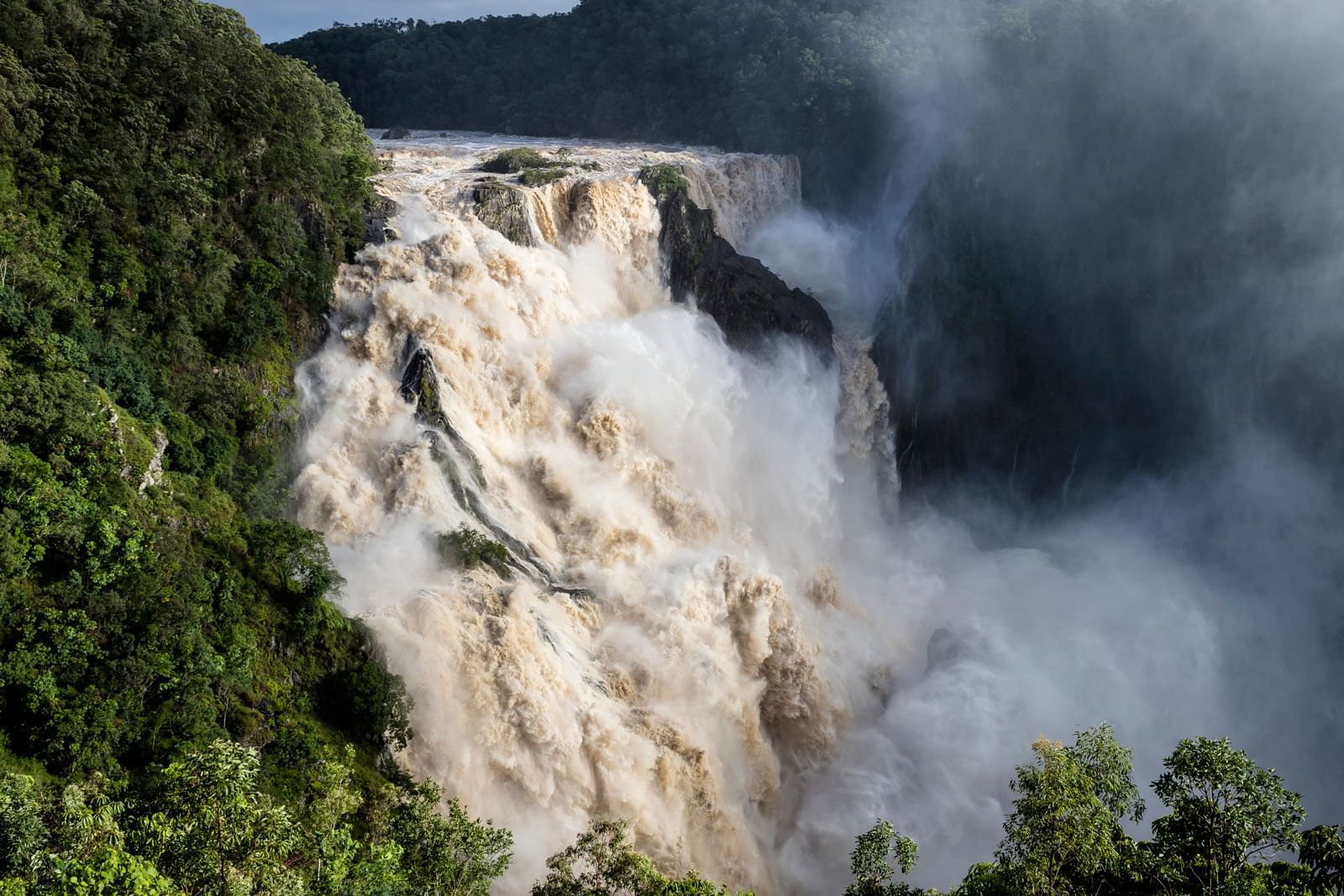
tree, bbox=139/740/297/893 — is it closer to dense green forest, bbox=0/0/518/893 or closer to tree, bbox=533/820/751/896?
dense green forest, bbox=0/0/518/893

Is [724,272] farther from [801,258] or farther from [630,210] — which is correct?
[801,258]

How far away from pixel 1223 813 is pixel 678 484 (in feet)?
60.2

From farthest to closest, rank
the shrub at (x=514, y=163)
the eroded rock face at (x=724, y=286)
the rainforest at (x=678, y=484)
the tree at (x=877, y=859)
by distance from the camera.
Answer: the shrub at (x=514, y=163), the eroded rock face at (x=724, y=286), the rainforest at (x=678, y=484), the tree at (x=877, y=859)

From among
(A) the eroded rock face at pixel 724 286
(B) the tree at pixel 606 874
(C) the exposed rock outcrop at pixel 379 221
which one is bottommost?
(B) the tree at pixel 606 874

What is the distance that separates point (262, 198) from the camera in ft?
88.1

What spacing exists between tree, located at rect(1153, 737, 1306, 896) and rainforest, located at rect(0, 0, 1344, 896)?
59 millimetres

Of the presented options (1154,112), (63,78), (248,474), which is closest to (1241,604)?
(1154,112)

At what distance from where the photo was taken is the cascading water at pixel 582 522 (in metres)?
20.8

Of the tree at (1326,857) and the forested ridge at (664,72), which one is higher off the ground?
the forested ridge at (664,72)

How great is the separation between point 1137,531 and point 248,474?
104 feet

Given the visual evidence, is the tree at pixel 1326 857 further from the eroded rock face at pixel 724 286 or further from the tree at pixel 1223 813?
the eroded rock face at pixel 724 286

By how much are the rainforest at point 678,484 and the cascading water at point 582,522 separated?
0.12 metres

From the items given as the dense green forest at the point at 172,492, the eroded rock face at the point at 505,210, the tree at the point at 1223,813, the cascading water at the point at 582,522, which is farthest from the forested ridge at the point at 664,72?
the tree at the point at 1223,813

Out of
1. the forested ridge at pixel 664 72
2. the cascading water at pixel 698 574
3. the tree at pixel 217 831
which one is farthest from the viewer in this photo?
the forested ridge at pixel 664 72
